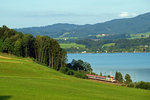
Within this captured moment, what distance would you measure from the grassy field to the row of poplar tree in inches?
1386

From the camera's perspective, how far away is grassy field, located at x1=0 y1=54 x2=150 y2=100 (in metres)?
27.8

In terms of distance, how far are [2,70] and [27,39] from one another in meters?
47.5

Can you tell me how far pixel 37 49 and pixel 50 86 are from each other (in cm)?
6752

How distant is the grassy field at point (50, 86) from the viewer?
1093 inches

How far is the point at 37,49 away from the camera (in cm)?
10294

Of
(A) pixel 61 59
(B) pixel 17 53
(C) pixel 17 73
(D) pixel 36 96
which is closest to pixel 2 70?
(C) pixel 17 73

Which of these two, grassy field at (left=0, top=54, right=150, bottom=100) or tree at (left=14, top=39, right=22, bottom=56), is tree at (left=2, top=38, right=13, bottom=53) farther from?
grassy field at (left=0, top=54, right=150, bottom=100)

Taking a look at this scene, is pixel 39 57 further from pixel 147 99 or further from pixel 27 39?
pixel 147 99

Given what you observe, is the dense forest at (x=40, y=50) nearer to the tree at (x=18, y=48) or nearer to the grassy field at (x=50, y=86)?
the tree at (x=18, y=48)

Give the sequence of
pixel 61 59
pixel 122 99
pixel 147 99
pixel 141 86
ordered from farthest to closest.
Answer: pixel 61 59
pixel 141 86
pixel 147 99
pixel 122 99

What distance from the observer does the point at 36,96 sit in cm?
2620

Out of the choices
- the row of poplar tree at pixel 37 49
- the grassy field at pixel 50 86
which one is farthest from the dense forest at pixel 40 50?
the grassy field at pixel 50 86

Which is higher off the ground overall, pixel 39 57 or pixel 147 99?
pixel 39 57

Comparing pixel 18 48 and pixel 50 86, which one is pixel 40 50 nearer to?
pixel 18 48
